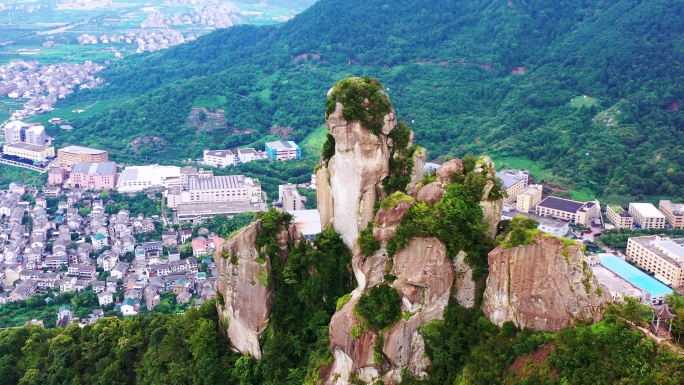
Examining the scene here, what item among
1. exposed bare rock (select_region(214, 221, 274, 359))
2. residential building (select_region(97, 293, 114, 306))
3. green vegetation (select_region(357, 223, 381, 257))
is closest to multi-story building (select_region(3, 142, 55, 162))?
residential building (select_region(97, 293, 114, 306))

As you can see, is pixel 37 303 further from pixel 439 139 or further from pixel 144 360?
pixel 439 139

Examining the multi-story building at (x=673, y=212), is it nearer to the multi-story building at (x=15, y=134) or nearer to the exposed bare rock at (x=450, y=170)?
the exposed bare rock at (x=450, y=170)

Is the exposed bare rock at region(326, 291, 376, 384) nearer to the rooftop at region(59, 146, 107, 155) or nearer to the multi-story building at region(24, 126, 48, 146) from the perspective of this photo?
the rooftop at region(59, 146, 107, 155)

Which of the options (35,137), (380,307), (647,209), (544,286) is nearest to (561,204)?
(647,209)

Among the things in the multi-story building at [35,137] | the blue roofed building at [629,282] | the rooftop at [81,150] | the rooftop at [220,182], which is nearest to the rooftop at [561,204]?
the blue roofed building at [629,282]

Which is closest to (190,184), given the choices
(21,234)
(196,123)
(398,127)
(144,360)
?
(21,234)

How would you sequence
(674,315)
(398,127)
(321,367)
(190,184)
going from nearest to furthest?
(674,315)
(321,367)
(398,127)
(190,184)
